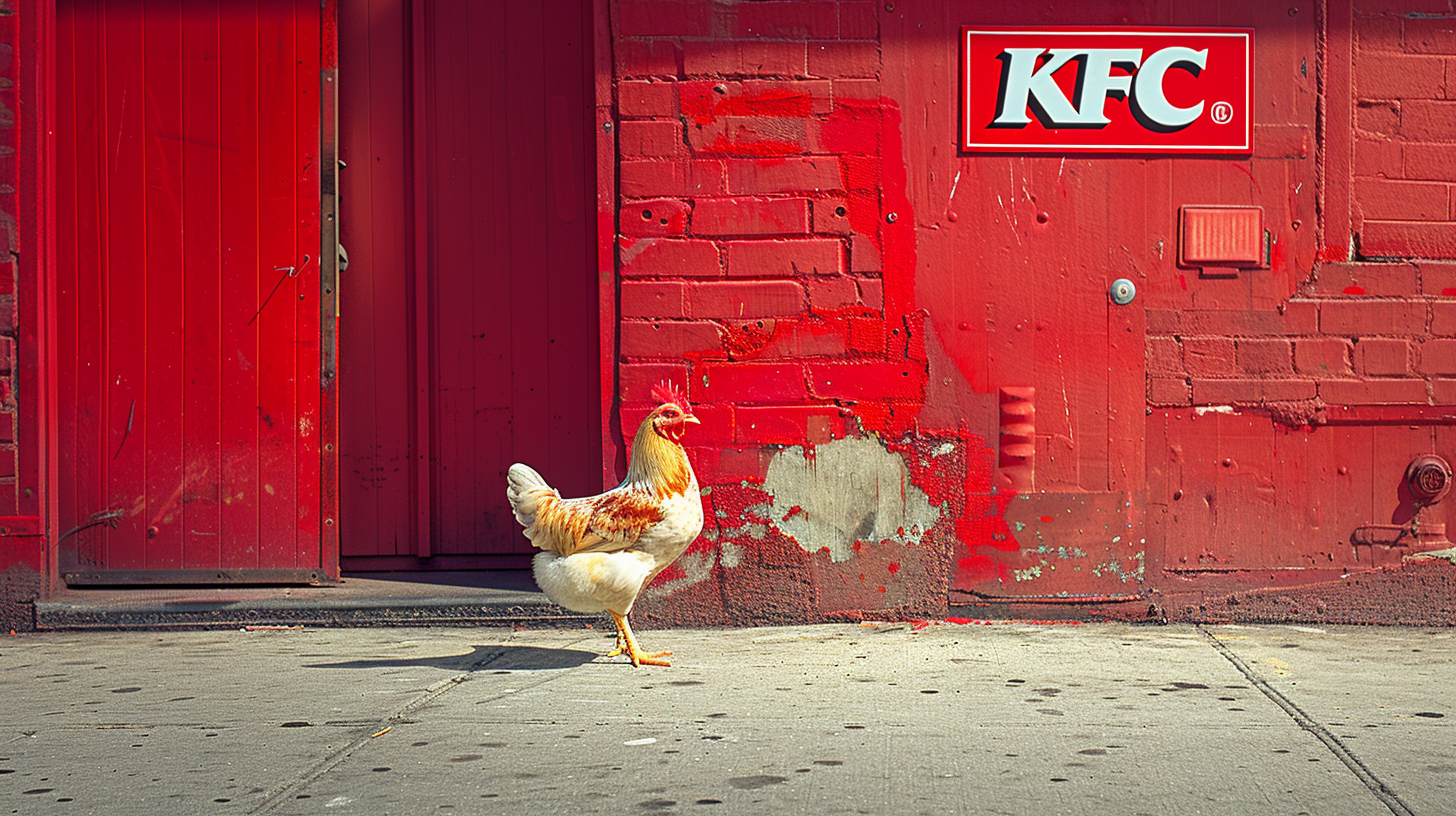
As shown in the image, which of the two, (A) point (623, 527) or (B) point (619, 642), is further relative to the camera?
(B) point (619, 642)

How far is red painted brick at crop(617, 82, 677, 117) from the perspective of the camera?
18.6 ft

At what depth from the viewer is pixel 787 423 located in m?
5.69

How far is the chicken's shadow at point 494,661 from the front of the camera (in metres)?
4.88

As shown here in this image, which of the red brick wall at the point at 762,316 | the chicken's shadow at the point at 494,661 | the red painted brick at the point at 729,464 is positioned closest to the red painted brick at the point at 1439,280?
the red brick wall at the point at 762,316

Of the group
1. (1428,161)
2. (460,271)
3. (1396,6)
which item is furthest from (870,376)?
(1396,6)

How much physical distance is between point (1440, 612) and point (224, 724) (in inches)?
203

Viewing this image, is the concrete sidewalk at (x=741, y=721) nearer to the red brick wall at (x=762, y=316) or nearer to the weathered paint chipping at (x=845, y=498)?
the red brick wall at (x=762, y=316)

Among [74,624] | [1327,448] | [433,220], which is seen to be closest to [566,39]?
[433,220]

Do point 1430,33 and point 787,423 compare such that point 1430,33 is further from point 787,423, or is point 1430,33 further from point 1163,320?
point 787,423

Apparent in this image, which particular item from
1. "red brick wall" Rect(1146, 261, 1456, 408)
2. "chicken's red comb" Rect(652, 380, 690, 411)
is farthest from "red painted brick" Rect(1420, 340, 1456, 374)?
"chicken's red comb" Rect(652, 380, 690, 411)

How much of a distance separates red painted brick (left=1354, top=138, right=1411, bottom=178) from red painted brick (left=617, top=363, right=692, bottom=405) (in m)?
3.26

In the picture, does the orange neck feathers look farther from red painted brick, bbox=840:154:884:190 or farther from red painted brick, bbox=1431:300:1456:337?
red painted brick, bbox=1431:300:1456:337

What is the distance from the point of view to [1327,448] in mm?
5648

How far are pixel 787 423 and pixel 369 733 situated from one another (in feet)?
8.23
